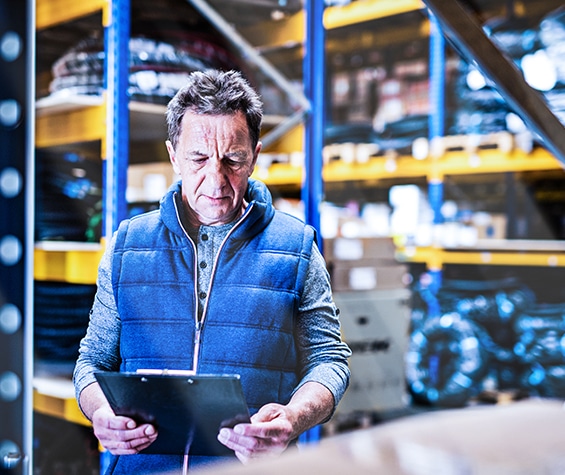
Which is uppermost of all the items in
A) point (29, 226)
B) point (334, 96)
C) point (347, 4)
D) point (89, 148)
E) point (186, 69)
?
point (347, 4)

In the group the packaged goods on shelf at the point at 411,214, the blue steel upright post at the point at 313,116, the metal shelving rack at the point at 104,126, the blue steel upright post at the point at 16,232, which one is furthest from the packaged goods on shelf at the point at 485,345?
the blue steel upright post at the point at 16,232

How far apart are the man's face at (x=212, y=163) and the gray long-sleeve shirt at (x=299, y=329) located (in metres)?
0.04

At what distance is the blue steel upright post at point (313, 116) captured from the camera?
1769 millimetres

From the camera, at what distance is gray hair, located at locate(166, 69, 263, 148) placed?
1.25 m

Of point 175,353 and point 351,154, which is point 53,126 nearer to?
point 175,353

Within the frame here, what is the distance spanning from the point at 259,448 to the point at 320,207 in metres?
0.83

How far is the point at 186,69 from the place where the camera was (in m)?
1.57

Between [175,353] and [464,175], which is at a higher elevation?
[464,175]

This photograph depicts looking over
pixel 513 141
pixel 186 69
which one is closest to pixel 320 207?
pixel 186 69

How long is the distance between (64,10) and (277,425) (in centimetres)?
102

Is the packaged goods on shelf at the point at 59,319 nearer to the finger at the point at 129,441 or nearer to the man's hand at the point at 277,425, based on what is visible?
the finger at the point at 129,441

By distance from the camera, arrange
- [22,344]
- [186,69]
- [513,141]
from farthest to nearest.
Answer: [513,141] < [186,69] < [22,344]

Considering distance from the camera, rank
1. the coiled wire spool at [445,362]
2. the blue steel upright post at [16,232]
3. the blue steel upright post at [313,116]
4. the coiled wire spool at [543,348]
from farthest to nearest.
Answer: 1. the coiled wire spool at [445,362]
2. the coiled wire spool at [543,348]
3. the blue steel upright post at [313,116]
4. the blue steel upright post at [16,232]

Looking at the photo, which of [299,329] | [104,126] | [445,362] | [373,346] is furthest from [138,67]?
[445,362]
